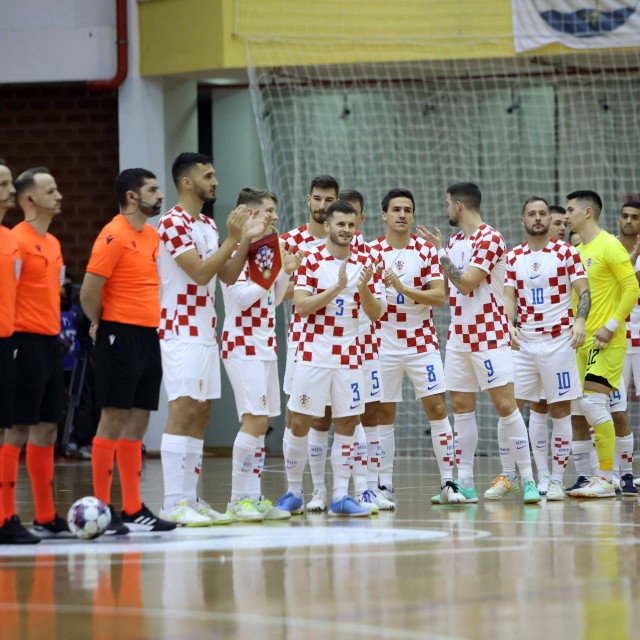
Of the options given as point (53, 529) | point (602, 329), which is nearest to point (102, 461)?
point (53, 529)

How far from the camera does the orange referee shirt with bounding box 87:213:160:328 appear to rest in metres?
6.60

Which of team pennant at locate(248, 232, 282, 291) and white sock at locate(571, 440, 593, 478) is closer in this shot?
team pennant at locate(248, 232, 282, 291)

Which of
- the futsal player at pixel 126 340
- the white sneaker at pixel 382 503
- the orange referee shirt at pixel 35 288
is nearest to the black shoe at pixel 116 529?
the futsal player at pixel 126 340

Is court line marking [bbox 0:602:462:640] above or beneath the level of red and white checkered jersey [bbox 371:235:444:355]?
beneath

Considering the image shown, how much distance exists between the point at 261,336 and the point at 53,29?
8.25 metres

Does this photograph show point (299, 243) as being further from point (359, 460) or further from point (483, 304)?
point (359, 460)

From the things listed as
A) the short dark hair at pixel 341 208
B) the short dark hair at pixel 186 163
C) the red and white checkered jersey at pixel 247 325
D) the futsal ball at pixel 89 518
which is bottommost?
the futsal ball at pixel 89 518

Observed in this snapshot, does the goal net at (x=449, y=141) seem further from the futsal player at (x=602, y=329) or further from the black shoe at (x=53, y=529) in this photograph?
the black shoe at (x=53, y=529)

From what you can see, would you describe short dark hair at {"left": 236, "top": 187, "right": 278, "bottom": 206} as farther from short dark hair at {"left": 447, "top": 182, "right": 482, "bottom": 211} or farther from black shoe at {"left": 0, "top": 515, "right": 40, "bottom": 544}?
black shoe at {"left": 0, "top": 515, "right": 40, "bottom": 544}

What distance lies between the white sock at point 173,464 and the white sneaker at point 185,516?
0.04m

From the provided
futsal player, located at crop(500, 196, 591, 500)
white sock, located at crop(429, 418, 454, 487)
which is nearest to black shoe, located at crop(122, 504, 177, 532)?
white sock, located at crop(429, 418, 454, 487)

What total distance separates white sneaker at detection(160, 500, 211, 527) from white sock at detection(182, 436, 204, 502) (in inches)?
6.0

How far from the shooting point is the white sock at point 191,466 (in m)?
7.04

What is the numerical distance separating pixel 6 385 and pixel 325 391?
2114mm
